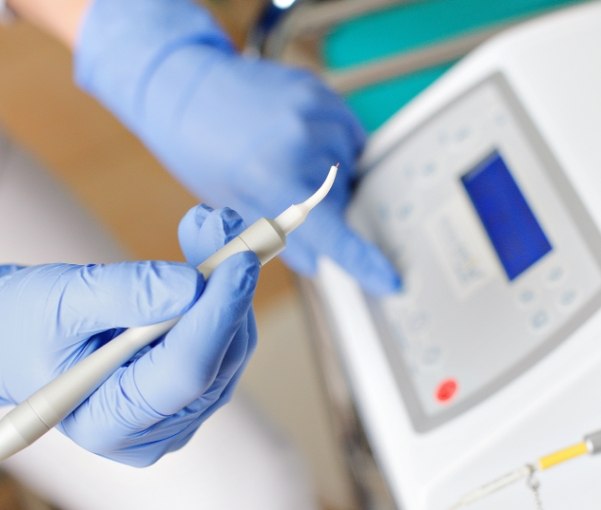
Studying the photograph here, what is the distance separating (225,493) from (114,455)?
169 mm

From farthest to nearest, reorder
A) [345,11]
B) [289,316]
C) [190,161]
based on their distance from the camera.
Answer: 1. [289,316]
2. [345,11]
3. [190,161]

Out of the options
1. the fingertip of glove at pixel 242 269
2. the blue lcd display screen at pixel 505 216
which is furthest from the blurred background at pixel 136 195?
the fingertip of glove at pixel 242 269

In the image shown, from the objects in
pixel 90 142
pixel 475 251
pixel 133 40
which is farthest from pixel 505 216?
pixel 90 142

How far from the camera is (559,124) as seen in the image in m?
0.54

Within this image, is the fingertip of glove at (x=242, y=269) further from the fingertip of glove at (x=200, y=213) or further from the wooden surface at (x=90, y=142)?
the wooden surface at (x=90, y=142)

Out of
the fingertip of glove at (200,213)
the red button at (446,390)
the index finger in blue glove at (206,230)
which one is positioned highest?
the fingertip of glove at (200,213)

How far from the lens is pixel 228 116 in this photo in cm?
69

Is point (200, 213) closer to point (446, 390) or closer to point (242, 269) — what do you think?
point (242, 269)

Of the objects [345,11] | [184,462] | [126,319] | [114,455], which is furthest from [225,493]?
[345,11]

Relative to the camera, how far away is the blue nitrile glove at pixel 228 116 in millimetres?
641

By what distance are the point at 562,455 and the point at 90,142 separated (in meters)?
1.30

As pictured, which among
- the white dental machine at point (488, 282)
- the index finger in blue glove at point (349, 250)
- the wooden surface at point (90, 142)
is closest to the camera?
the white dental machine at point (488, 282)

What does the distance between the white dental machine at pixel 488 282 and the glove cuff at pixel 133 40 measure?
0.77ft

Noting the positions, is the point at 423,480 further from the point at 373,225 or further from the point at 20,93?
the point at 20,93
